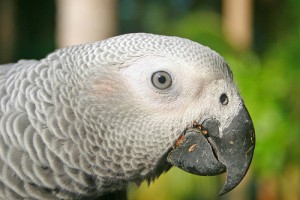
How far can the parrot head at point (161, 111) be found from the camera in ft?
4.95

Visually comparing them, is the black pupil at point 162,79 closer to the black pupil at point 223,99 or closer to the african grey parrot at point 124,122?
the african grey parrot at point 124,122

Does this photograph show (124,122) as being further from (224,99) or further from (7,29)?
(7,29)

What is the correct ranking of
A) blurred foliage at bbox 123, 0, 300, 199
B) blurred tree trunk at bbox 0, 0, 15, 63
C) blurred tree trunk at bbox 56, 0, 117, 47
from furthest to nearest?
blurred tree trunk at bbox 0, 0, 15, 63
blurred foliage at bbox 123, 0, 300, 199
blurred tree trunk at bbox 56, 0, 117, 47

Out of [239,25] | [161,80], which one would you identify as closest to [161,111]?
[161,80]

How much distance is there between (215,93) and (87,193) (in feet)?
1.73

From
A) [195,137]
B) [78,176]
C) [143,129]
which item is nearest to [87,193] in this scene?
[78,176]

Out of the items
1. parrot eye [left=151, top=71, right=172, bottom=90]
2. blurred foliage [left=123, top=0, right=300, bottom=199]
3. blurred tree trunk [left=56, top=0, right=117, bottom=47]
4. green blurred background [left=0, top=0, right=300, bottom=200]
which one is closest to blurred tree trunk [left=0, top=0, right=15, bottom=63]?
green blurred background [left=0, top=0, right=300, bottom=200]

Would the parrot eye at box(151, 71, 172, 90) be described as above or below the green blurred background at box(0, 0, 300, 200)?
above

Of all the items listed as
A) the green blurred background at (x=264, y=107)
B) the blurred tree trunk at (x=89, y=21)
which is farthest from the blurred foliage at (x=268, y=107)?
the blurred tree trunk at (x=89, y=21)

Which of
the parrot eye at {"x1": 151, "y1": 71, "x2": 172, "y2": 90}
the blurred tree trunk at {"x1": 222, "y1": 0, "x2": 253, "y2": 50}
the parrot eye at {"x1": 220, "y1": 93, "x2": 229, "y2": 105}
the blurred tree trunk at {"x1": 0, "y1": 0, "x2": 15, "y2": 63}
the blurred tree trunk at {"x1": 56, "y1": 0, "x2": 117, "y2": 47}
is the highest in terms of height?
the parrot eye at {"x1": 151, "y1": 71, "x2": 172, "y2": 90}

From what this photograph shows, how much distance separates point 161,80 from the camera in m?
1.53

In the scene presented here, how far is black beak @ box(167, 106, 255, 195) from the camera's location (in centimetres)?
151

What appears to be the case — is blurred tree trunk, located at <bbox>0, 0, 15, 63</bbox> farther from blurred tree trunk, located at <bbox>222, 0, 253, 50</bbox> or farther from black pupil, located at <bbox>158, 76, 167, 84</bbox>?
black pupil, located at <bbox>158, 76, 167, 84</bbox>

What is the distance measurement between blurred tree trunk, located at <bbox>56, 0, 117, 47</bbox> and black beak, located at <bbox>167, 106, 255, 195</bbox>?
1635 millimetres
